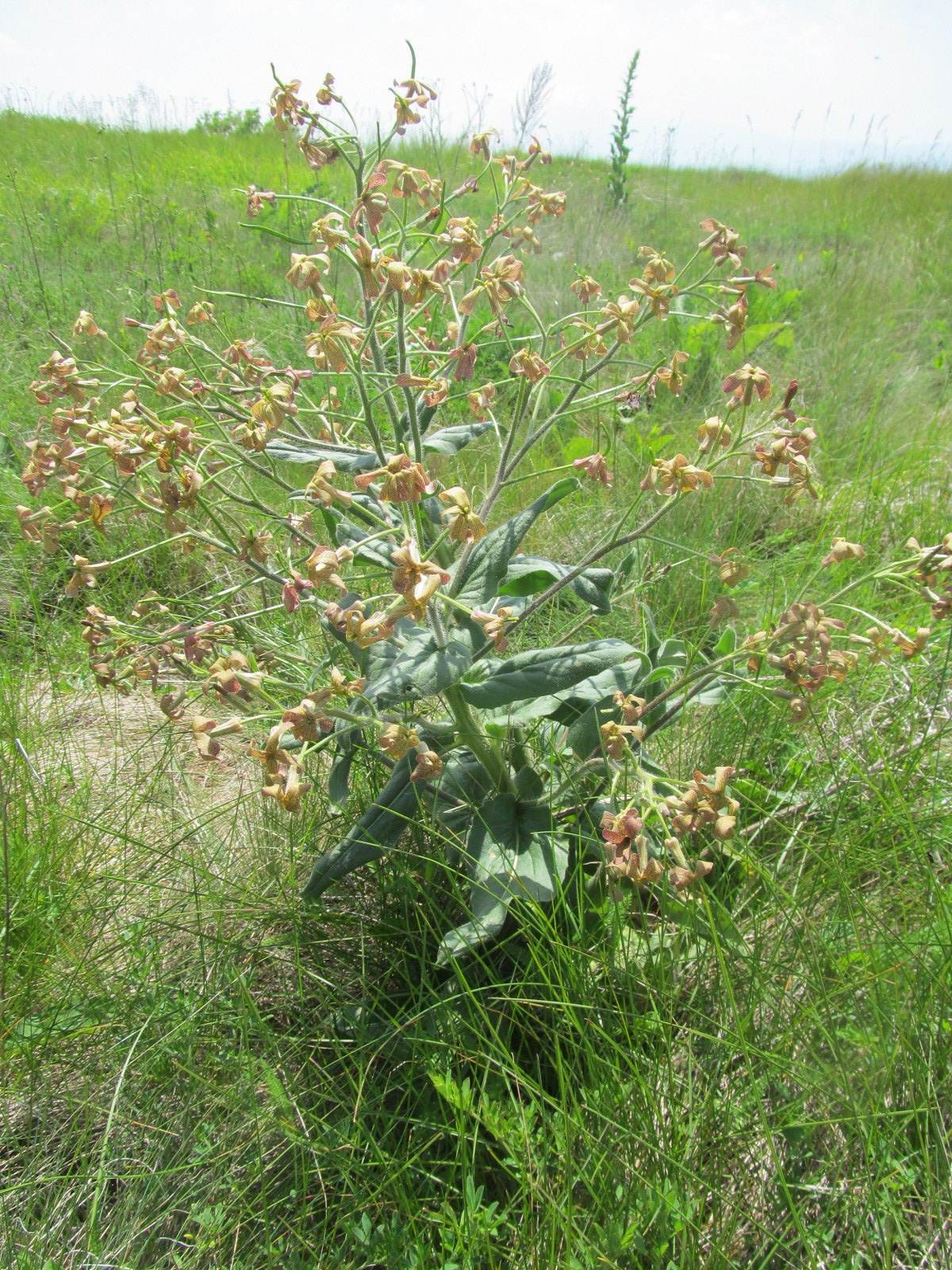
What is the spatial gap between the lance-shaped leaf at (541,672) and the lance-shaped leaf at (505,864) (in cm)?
21

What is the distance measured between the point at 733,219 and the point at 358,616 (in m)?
8.95

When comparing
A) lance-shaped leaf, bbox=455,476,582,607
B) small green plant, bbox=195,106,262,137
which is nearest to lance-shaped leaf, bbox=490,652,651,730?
lance-shaped leaf, bbox=455,476,582,607

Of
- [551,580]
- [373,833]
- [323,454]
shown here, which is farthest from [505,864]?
[323,454]

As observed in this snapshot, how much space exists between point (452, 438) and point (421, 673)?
0.47 metres

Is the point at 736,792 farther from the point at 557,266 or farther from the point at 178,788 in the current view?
the point at 557,266

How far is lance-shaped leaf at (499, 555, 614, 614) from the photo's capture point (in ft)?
4.62

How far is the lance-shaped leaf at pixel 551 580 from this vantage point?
4.62ft

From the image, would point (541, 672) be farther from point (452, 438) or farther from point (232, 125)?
point (232, 125)

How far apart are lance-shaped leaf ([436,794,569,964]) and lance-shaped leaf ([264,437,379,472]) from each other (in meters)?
0.64

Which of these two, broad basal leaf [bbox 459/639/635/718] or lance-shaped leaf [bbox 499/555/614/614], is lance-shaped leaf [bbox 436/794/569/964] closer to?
broad basal leaf [bbox 459/639/635/718]

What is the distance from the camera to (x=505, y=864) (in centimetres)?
130

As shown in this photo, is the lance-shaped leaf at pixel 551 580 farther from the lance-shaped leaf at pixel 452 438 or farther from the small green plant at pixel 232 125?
the small green plant at pixel 232 125

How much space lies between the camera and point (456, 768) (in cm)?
154

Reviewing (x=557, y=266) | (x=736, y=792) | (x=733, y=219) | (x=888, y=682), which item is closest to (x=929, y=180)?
(x=733, y=219)
